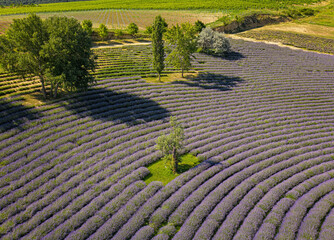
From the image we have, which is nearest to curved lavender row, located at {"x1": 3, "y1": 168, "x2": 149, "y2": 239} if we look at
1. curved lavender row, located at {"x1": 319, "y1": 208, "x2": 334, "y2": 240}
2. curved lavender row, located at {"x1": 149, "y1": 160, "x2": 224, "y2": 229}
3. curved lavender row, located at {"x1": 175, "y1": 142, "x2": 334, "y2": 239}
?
curved lavender row, located at {"x1": 149, "y1": 160, "x2": 224, "y2": 229}

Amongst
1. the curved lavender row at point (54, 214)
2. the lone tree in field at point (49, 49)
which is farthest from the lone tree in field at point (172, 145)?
the lone tree in field at point (49, 49)

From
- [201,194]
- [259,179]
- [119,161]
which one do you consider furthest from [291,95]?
[119,161]

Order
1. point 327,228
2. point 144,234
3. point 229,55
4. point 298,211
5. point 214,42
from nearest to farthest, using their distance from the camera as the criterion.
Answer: point 144,234 < point 327,228 < point 298,211 < point 214,42 < point 229,55

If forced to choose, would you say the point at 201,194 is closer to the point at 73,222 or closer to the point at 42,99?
the point at 73,222

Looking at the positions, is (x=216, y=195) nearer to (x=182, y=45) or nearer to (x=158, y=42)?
(x=158, y=42)

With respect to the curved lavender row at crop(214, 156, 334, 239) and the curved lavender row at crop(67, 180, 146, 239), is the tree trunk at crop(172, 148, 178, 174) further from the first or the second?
the curved lavender row at crop(214, 156, 334, 239)

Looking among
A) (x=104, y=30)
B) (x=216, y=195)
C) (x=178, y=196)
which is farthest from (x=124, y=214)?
(x=104, y=30)

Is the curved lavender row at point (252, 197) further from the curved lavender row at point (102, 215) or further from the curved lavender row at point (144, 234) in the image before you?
the curved lavender row at point (102, 215)

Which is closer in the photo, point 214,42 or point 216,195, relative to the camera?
point 216,195
